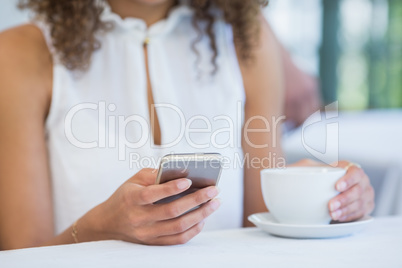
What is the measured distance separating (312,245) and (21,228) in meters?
0.61

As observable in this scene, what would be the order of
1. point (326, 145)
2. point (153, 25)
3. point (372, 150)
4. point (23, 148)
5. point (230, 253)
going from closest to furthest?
point (230, 253) → point (23, 148) → point (153, 25) → point (372, 150) → point (326, 145)

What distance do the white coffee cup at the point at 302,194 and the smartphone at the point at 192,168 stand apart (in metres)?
0.12

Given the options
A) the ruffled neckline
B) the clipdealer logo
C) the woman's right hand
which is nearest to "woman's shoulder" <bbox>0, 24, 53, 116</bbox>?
the ruffled neckline

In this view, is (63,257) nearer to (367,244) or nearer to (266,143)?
(367,244)

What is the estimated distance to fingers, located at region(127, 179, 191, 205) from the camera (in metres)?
0.64

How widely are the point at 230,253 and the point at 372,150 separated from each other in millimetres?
1270

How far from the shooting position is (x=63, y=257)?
0.62 m

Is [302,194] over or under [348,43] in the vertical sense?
under

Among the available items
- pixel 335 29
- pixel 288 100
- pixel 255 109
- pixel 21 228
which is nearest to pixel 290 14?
pixel 335 29

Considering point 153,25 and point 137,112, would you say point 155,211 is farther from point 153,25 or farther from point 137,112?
point 153,25

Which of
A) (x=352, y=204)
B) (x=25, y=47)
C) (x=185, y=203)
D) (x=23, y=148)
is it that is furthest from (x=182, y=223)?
(x=25, y=47)

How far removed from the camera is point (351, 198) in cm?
80

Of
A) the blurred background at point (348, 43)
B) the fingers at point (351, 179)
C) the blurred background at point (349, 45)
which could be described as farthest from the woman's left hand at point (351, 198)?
the blurred background at point (348, 43)

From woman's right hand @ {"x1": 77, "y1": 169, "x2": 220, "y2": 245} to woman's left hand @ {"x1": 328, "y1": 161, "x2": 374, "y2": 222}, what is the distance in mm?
187
